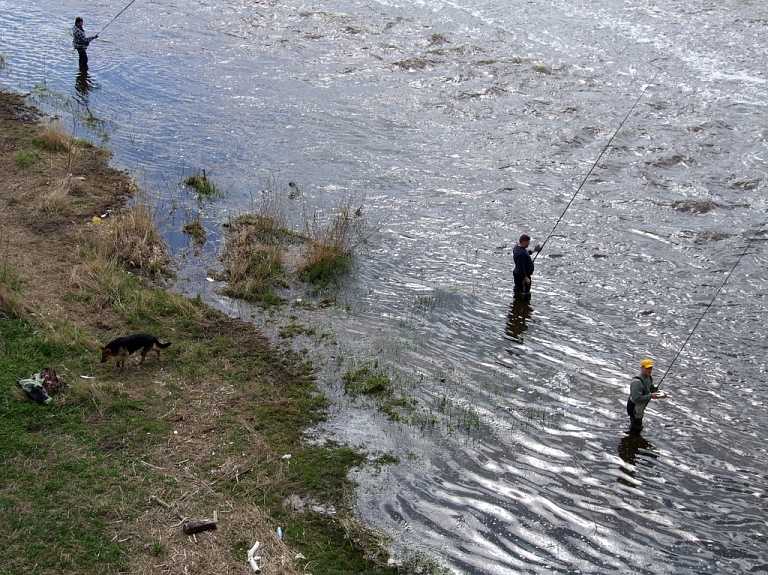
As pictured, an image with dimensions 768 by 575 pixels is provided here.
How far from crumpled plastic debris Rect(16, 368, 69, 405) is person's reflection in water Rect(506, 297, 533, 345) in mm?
6710

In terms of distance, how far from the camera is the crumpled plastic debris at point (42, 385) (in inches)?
340

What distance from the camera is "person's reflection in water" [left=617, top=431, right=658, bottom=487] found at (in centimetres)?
898

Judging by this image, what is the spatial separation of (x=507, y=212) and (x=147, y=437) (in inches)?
365

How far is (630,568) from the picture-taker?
24.8 ft

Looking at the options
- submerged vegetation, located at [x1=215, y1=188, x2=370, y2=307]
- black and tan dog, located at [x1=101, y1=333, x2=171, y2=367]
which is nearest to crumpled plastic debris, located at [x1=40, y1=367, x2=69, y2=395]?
black and tan dog, located at [x1=101, y1=333, x2=171, y2=367]

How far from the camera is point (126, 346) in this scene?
934cm

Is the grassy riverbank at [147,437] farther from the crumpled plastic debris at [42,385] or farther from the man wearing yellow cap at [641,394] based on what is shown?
the man wearing yellow cap at [641,394]

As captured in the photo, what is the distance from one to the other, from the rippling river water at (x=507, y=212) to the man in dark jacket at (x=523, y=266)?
362 millimetres

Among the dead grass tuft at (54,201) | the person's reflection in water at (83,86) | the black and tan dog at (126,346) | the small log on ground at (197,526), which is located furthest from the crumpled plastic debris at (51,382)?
the person's reflection in water at (83,86)

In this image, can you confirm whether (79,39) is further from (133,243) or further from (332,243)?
(332,243)

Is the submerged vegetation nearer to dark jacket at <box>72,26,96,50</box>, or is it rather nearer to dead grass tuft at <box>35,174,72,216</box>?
dead grass tuft at <box>35,174,72,216</box>

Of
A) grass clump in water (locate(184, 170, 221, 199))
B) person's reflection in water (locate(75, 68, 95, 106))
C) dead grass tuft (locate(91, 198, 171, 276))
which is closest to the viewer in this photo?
dead grass tuft (locate(91, 198, 171, 276))

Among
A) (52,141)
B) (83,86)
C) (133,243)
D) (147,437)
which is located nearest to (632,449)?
(147,437)

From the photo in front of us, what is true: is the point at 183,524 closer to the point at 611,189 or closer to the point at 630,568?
the point at 630,568
